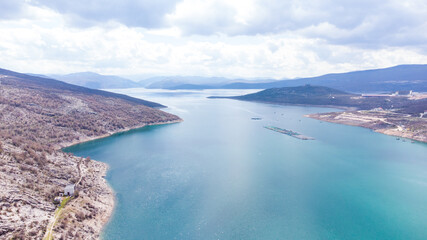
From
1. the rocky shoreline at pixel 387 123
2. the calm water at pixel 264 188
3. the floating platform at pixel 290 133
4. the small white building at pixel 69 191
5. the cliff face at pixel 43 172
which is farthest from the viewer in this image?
the rocky shoreline at pixel 387 123

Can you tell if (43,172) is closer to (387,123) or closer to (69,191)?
(69,191)

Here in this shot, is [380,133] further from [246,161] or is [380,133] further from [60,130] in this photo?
[60,130]

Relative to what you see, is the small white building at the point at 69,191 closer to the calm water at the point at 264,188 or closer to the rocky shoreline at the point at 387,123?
the calm water at the point at 264,188

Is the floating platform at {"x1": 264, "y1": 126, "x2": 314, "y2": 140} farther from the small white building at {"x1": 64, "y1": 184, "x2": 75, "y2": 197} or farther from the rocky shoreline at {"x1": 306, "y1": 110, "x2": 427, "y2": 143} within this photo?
the small white building at {"x1": 64, "y1": 184, "x2": 75, "y2": 197}

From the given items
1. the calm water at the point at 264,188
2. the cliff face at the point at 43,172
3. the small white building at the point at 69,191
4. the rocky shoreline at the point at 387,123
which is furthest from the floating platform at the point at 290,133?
the small white building at the point at 69,191

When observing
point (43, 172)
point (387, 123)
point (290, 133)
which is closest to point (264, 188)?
point (43, 172)

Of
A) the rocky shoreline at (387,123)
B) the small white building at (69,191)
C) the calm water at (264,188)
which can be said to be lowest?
the calm water at (264,188)

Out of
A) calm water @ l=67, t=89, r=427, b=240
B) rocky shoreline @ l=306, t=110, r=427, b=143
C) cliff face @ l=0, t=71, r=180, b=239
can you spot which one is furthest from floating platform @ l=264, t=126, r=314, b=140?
cliff face @ l=0, t=71, r=180, b=239

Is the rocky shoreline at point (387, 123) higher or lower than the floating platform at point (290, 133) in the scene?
higher

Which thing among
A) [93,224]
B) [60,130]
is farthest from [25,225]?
[60,130]
